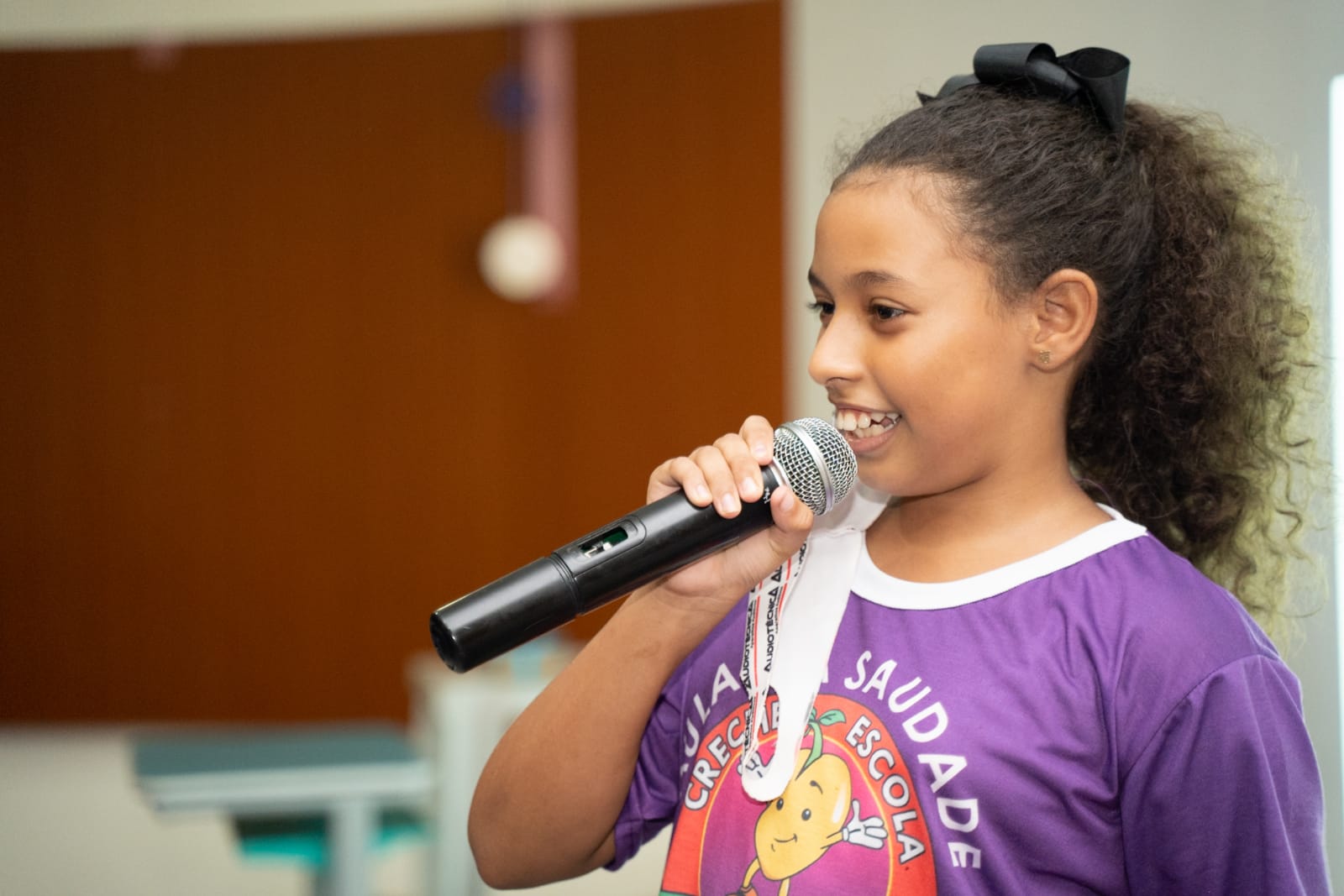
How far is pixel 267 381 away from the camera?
4.80 meters

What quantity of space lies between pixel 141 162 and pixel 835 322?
449cm

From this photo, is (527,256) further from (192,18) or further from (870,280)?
(870,280)

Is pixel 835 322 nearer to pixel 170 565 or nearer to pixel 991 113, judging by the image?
pixel 991 113

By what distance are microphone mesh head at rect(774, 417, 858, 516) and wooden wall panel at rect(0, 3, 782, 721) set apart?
3.57m

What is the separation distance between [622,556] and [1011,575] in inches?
11.6

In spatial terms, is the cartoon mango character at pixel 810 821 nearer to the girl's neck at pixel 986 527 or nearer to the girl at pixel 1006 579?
the girl at pixel 1006 579

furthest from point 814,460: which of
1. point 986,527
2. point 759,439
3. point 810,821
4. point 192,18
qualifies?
point 192,18

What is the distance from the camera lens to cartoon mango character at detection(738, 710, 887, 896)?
0.91m

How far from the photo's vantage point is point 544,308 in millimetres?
4625

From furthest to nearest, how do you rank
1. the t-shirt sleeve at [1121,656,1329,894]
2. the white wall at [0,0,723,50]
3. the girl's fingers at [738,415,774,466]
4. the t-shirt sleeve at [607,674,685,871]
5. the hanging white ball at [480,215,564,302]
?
the white wall at [0,0,723,50] → the hanging white ball at [480,215,564,302] → the t-shirt sleeve at [607,674,685,871] → the girl's fingers at [738,415,774,466] → the t-shirt sleeve at [1121,656,1329,894]

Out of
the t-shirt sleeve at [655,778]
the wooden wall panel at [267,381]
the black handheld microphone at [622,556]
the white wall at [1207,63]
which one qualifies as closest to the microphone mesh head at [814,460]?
the black handheld microphone at [622,556]

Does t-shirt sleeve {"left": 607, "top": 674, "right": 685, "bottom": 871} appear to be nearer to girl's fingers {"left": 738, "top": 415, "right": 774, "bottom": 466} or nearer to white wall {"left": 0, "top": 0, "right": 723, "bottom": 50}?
girl's fingers {"left": 738, "top": 415, "right": 774, "bottom": 466}

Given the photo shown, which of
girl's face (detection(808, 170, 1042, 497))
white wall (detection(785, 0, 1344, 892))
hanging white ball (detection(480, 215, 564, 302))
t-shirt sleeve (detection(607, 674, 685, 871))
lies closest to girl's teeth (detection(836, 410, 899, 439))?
girl's face (detection(808, 170, 1042, 497))

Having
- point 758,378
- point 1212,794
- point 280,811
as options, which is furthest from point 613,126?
point 1212,794
